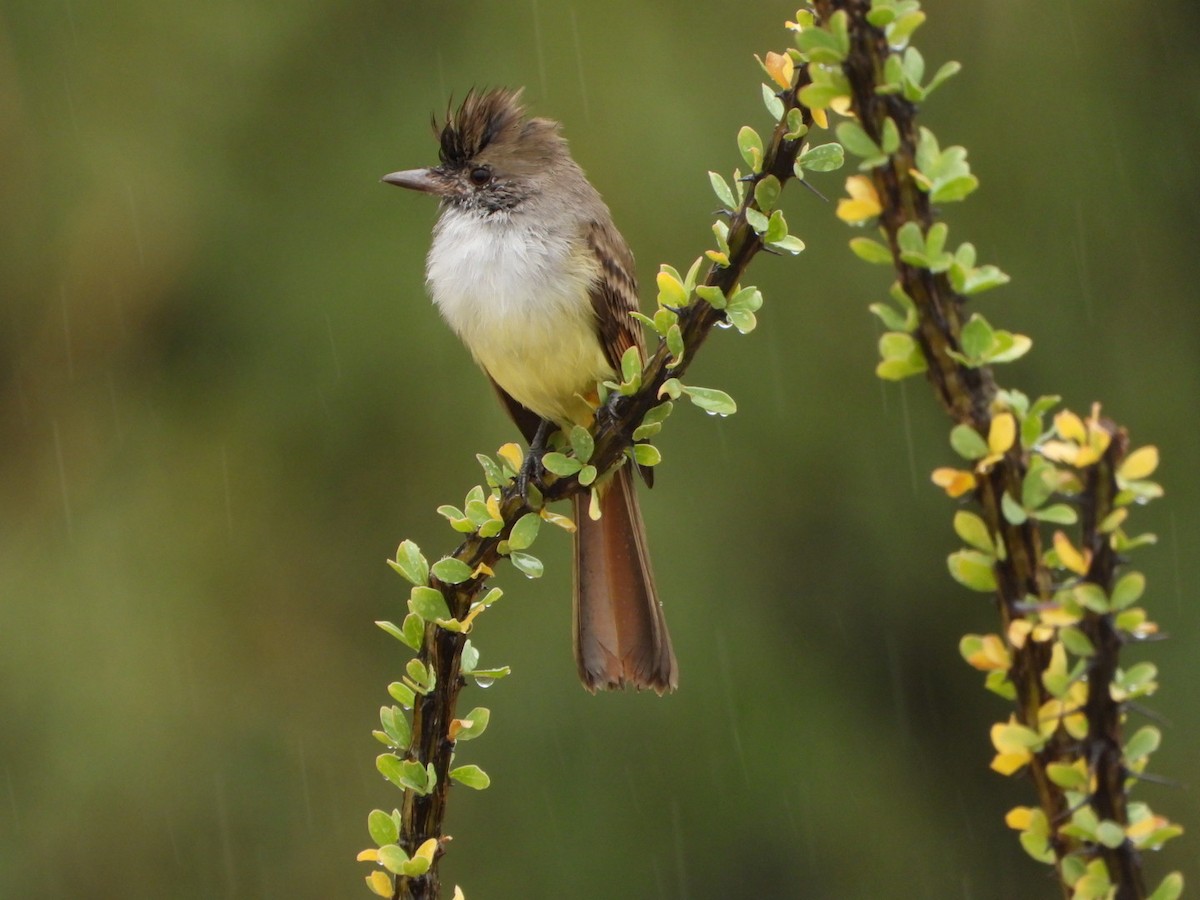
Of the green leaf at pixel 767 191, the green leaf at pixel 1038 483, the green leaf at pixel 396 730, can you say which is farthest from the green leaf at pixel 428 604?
the green leaf at pixel 1038 483

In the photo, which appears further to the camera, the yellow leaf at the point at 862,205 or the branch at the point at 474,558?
the branch at the point at 474,558

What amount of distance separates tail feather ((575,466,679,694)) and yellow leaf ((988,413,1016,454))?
1514mm

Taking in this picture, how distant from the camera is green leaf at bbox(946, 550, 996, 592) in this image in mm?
1022

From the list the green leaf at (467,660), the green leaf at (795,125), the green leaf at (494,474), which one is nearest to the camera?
the green leaf at (795,125)

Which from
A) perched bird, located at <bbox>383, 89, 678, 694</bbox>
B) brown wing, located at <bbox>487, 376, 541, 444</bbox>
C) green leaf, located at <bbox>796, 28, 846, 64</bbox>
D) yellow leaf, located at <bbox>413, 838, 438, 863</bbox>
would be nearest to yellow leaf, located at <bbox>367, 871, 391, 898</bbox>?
yellow leaf, located at <bbox>413, 838, 438, 863</bbox>

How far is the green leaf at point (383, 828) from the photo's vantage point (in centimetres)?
152

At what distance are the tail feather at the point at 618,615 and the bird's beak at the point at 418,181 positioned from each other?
38.1 inches

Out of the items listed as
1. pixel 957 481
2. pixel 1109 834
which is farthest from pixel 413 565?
pixel 1109 834

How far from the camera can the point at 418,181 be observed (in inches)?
136

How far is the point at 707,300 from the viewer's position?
1.55 metres

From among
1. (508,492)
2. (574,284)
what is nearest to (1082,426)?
(508,492)

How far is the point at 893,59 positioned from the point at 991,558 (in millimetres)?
377

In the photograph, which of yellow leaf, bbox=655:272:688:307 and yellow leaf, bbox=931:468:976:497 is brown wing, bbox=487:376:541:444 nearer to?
yellow leaf, bbox=655:272:688:307

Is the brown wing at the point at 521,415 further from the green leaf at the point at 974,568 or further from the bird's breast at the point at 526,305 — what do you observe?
the green leaf at the point at 974,568
